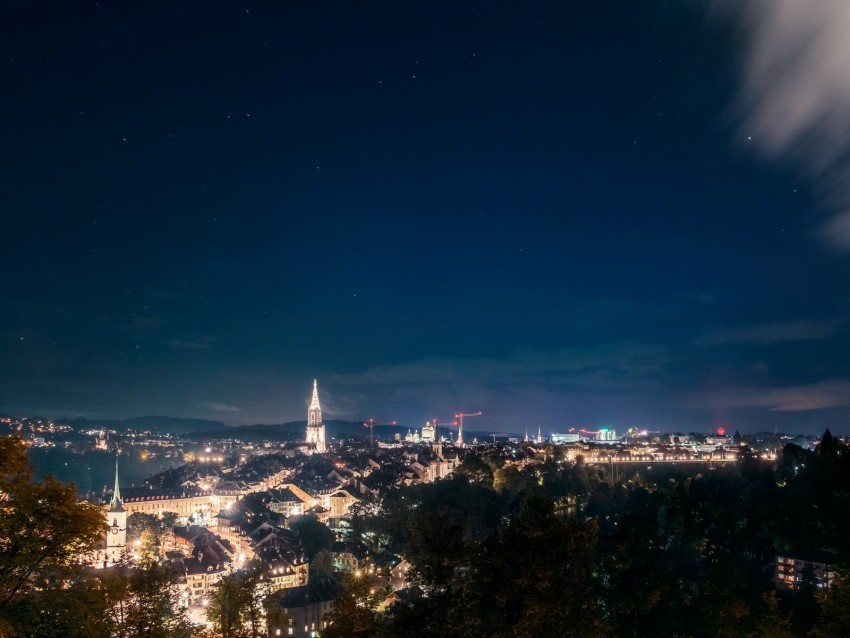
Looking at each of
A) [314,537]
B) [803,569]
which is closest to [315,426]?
[314,537]

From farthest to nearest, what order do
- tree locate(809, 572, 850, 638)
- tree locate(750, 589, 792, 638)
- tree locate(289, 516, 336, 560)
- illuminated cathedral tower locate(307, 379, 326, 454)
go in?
illuminated cathedral tower locate(307, 379, 326, 454) < tree locate(289, 516, 336, 560) < tree locate(750, 589, 792, 638) < tree locate(809, 572, 850, 638)

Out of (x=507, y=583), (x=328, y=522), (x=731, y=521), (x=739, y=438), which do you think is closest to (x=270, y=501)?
(x=328, y=522)

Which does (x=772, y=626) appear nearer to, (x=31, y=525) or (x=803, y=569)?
(x=803, y=569)

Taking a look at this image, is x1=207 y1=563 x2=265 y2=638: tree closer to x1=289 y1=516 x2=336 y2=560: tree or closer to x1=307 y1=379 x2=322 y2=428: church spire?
x1=289 y1=516 x2=336 y2=560: tree

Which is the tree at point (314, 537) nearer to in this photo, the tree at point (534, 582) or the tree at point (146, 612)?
the tree at point (146, 612)

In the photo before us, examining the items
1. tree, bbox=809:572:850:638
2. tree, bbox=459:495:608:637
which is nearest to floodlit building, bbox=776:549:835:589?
tree, bbox=809:572:850:638

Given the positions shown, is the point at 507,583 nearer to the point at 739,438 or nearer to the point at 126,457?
the point at 739,438

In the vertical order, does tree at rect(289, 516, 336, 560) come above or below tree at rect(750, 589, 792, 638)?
below
